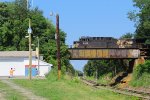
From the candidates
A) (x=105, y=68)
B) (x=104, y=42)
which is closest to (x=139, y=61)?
(x=104, y=42)

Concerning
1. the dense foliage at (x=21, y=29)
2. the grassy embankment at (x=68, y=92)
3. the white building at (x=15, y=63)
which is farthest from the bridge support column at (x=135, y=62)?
the grassy embankment at (x=68, y=92)

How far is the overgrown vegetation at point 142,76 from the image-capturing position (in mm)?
79500

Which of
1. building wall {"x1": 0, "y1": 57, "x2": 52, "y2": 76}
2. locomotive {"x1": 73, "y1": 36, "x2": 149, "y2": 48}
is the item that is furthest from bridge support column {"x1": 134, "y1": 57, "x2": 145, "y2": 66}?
building wall {"x1": 0, "y1": 57, "x2": 52, "y2": 76}

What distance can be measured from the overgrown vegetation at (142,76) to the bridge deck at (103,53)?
16.2 feet

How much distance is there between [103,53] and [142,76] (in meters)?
13.0

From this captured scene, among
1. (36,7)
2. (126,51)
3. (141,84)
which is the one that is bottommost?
(141,84)

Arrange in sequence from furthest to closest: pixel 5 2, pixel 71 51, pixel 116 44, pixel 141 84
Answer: pixel 5 2 < pixel 116 44 < pixel 71 51 < pixel 141 84

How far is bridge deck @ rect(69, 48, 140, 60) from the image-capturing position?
9225cm

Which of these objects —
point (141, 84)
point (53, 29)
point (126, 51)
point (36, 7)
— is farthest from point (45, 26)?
point (141, 84)

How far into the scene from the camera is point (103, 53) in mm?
93562

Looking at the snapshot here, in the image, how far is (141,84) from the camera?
79.9 metres

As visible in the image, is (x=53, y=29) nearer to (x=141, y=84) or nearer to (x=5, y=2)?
(x=5, y=2)

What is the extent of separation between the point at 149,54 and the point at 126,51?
4.81 m

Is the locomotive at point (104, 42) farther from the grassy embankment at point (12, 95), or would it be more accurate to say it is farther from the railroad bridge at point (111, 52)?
the grassy embankment at point (12, 95)
